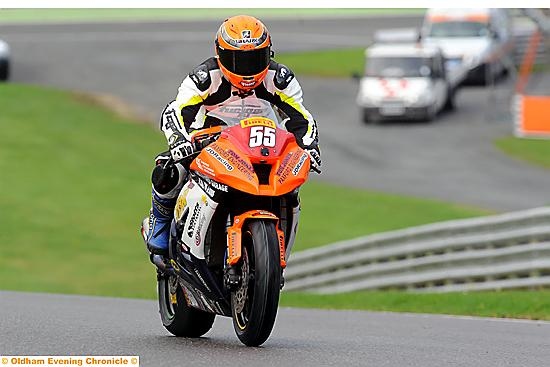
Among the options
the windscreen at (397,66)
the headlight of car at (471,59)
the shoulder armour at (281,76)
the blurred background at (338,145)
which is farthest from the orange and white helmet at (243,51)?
the headlight of car at (471,59)

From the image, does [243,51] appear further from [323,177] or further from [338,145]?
[338,145]

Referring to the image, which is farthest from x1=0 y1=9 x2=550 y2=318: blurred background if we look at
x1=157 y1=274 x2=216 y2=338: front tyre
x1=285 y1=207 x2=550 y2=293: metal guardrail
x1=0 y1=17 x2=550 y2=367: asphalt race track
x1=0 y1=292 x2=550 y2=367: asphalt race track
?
x1=157 y1=274 x2=216 y2=338: front tyre

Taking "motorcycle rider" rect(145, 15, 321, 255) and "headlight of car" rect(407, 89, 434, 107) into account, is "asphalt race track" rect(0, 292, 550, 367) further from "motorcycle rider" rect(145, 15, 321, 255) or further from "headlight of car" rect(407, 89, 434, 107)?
"headlight of car" rect(407, 89, 434, 107)

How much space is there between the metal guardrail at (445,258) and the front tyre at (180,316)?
223 inches

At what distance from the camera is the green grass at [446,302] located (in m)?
11.9

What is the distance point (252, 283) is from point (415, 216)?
16.4 meters

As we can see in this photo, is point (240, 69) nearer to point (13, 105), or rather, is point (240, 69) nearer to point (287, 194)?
point (287, 194)

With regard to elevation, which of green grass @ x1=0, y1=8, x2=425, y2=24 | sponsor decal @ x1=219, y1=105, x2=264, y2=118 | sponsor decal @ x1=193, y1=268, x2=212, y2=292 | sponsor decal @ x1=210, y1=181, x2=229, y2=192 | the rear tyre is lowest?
green grass @ x1=0, y1=8, x2=425, y2=24

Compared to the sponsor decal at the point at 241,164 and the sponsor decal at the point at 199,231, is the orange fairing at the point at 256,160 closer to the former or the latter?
the sponsor decal at the point at 241,164

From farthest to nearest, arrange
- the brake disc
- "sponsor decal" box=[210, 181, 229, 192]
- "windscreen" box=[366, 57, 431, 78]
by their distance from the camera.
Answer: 1. "windscreen" box=[366, 57, 431, 78]
2. "sponsor decal" box=[210, 181, 229, 192]
3. the brake disc

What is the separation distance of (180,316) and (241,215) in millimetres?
1321

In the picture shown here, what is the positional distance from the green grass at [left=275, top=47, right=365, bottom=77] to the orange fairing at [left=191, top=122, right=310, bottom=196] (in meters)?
33.0

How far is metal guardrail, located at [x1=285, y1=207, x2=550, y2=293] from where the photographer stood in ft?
44.1

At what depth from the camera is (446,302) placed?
13.1 m
